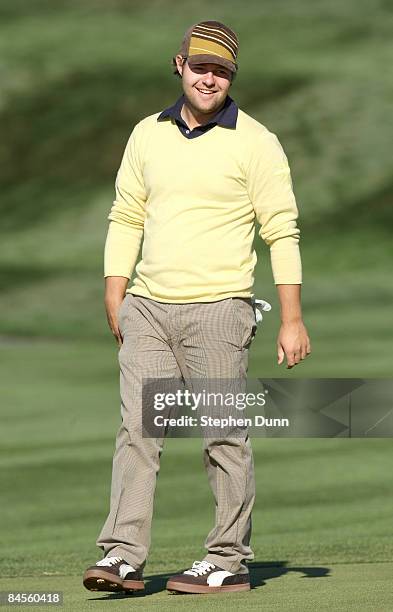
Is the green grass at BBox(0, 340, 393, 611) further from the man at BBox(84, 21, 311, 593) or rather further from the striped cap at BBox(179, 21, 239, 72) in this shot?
the striped cap at BBox(179, 21, 239, 72)

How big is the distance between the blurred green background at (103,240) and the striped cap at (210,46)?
236 centimetres

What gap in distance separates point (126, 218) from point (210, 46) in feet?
2.22

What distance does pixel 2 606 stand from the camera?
17.2 feet

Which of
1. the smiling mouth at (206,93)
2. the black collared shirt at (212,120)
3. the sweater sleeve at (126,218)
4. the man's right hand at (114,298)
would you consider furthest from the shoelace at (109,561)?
the smiling mouth at (206,93)

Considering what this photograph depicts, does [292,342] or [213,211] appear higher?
[213,211]

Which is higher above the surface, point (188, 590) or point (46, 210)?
point (46, 210)

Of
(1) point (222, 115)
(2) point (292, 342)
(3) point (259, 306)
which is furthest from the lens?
(3) point (259, 306)

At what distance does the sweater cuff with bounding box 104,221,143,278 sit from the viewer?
6.07 m

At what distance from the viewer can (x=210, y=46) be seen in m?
5.86

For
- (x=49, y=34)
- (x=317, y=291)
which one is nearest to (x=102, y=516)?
(x=317, y=291)

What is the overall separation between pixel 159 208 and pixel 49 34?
133ft

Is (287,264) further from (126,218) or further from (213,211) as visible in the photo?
(126,218)

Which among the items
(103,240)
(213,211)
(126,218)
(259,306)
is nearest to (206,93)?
(213,211)

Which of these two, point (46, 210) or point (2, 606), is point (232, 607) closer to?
point (2, 606)
